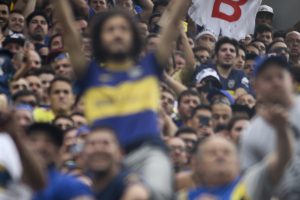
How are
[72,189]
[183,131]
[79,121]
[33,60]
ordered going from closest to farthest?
[72,189] → [183,131] → [79,121] → [33,60]

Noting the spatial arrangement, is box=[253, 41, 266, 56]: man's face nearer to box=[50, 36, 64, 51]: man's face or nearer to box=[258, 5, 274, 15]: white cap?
box=[258, 5, 274, 15]: white cap

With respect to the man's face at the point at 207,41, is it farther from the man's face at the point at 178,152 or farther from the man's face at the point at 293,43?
the man's face at the point at 178,152

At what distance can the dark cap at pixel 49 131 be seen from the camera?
31.9 ft

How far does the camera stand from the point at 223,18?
61.9 ft

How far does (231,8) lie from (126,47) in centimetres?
972

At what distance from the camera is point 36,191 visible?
9.14 m

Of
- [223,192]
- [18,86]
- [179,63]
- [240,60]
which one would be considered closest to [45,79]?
[18,86]

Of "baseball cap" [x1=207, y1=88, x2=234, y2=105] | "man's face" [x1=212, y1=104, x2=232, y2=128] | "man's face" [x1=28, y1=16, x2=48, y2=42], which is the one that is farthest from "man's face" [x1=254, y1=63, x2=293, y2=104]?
"man's face" [x1=28, y1=16, x2=48, y2=42]

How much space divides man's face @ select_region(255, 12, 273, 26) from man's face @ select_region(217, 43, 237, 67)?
4.01 m

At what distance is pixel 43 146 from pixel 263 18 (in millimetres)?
11282

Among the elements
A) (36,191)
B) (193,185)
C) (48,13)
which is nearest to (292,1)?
(48,13)

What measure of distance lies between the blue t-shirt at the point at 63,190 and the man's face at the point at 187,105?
512 centimetres

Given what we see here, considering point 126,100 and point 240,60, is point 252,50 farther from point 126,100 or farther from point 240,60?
point 126,100

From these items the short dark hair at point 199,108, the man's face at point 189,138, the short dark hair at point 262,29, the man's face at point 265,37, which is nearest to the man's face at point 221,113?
the short dark hair at point 199,108
